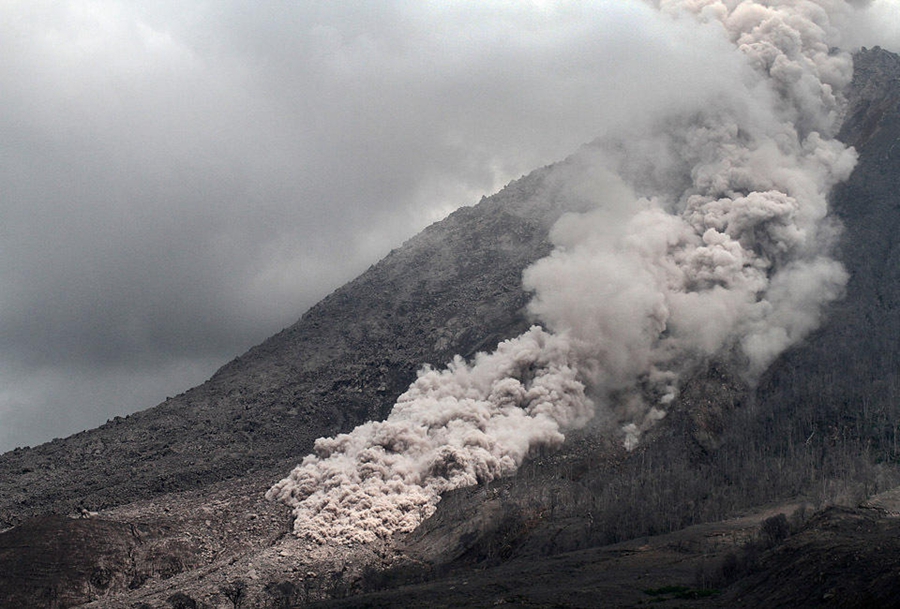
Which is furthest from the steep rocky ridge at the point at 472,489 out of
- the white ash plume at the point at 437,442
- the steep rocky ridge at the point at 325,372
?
the white ash plume at the point at 437,442

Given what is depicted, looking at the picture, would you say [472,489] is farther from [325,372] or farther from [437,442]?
[325,372]

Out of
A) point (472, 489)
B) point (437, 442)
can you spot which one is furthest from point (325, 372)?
point (472, 489)

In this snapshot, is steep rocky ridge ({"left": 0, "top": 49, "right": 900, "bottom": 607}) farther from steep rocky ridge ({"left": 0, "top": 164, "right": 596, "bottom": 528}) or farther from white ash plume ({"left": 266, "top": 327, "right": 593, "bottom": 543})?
white ash plume ({"left": 266, "top": 327, "right": 593, "bottom": 543})

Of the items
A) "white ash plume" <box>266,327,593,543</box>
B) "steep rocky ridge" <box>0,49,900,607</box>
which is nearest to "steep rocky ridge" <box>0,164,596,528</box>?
"steep rocky ridge" <box>0,49,900,607</box>

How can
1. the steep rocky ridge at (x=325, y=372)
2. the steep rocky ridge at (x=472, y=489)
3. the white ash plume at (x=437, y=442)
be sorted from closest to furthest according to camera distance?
the steep rocky ridge at (x=472, y=489) → the white ash plume at (x=437, y=442) → the steep rocky ridge at (x=325, y=372)

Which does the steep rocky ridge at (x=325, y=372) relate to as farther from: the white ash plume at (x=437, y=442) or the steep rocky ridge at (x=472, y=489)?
the white ash plume at (x=437, y=442)
